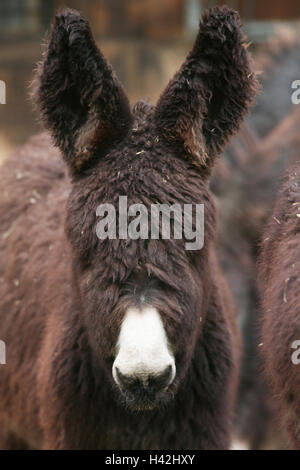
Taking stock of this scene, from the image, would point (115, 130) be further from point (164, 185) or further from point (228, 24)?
point (228, 24)

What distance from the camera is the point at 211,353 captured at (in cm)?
407

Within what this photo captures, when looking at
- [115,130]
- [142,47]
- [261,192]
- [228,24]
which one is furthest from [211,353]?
[142,47]

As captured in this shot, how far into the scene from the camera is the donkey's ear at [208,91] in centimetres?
353

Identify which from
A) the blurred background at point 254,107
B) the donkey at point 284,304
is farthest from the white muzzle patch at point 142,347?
the blurred background at point 254,107

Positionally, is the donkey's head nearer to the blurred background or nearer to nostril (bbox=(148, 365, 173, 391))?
nostril (bbox=(148, 365, 173, 391))

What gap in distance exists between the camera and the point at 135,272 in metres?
3.40

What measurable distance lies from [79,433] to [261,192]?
3430 millimetres

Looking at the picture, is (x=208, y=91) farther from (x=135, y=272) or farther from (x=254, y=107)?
(x=254, y=107)

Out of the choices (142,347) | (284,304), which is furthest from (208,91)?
(142,347)

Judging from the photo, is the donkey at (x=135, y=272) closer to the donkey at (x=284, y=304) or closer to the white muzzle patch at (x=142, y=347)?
the white muzzle patch at (x=142, y=347)

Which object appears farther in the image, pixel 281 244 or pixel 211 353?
pixel 211 353
